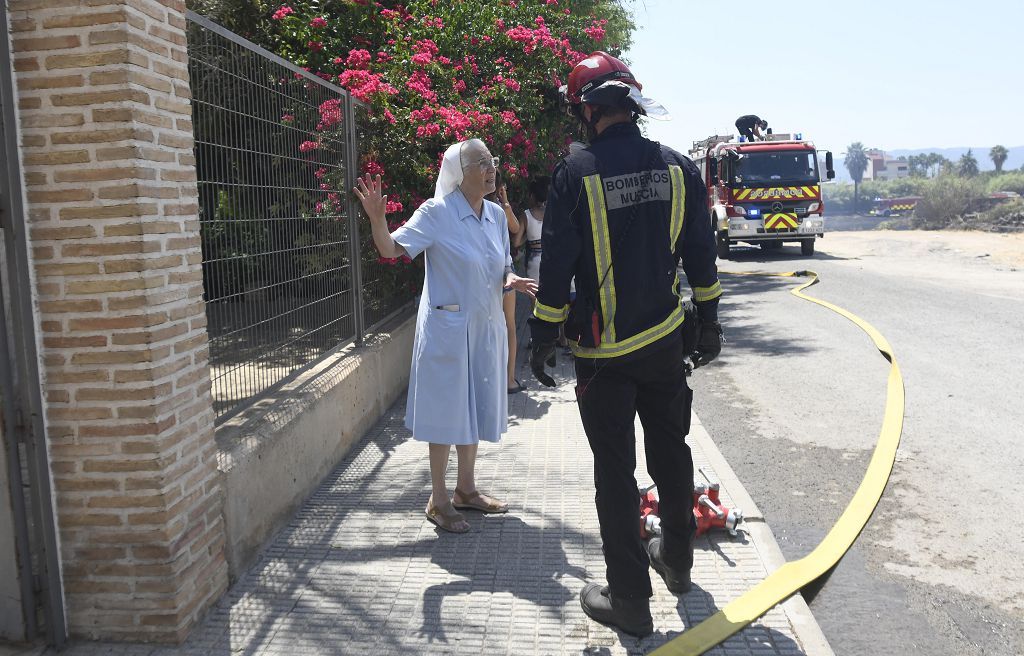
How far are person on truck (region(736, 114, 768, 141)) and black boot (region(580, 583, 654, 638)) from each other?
833 inches

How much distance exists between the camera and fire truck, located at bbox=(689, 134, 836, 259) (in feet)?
70.8

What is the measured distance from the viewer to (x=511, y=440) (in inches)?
242

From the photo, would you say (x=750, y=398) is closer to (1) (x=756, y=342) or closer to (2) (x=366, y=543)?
(1) (x=756, y=342)

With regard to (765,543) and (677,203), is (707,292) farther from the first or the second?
(765,543)

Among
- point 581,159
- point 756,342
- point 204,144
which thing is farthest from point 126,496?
point 756,342

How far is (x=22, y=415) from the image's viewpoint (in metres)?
3.04

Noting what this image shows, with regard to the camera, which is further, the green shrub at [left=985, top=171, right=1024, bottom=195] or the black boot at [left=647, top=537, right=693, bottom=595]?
the green shrub at [left=985, top=171, right=1024, bottom=195]

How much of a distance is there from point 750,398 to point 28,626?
5938 millimetres

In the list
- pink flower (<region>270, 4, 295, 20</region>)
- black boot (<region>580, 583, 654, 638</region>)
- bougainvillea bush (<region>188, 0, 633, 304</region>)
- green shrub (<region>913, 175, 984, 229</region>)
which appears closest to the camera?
black boot (<region>580, 583, 654, 638</region>)

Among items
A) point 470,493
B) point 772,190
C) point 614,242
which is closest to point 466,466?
point 470,493

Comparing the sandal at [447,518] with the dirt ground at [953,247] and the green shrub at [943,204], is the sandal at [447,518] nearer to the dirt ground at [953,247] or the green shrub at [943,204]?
the dirt ground at [953,247]

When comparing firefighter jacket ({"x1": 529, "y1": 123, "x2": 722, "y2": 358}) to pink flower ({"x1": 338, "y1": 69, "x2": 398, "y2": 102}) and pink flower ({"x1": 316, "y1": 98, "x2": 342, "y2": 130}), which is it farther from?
pink flower ({"x1": 338, "y1": 69, "x2": 398, "y2": 102})

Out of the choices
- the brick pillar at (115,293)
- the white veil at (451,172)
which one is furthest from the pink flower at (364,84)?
the brick pillar at (115,293)

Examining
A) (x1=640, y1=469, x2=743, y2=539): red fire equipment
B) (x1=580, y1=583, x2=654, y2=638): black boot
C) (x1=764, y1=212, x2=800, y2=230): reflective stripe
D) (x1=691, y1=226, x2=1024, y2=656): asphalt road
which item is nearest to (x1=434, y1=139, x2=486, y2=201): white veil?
(x1=640, y1=469, x2=743, y2=539): red fire equipment
